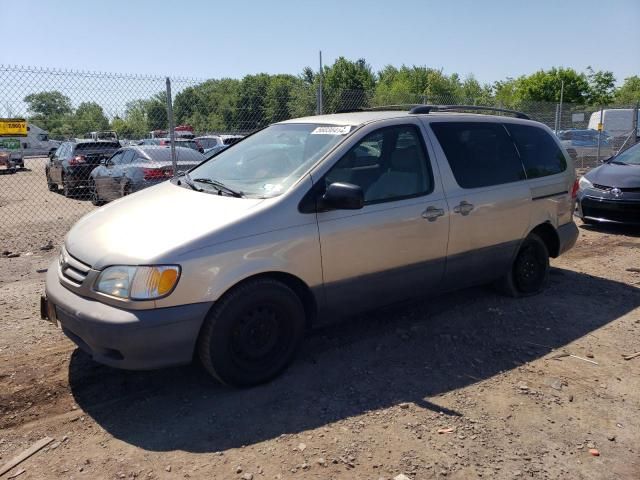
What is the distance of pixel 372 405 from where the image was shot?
11.0 feet

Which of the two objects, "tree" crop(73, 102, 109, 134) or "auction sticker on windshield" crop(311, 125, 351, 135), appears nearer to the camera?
"auction sticker on windshield" crop(311, 125, 351, 135)

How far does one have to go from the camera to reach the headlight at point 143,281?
3043 millimetres

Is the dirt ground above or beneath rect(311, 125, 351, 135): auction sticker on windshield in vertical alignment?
beneath

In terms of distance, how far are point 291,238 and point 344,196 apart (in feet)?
1.44

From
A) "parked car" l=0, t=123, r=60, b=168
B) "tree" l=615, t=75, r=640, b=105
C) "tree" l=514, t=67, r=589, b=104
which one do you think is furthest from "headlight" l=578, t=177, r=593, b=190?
"tree" l=615, t=75, r=640, b=105

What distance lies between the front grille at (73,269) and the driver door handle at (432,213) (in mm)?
2436

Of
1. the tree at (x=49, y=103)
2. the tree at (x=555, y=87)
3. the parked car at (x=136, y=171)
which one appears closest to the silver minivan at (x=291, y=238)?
the tree at (x=49, y=103)

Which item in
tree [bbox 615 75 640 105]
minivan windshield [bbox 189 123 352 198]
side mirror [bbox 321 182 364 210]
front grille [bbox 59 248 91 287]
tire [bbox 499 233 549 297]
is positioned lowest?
tire [bbox 499 233 549 297]

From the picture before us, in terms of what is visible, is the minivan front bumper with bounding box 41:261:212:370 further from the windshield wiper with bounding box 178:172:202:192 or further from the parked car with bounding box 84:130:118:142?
the parked car with bounding box 84:130:118:142

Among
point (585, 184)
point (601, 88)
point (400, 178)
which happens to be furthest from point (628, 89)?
point (400, 178)

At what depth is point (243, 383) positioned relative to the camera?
11.4 feet

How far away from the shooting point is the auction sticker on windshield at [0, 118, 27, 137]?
7.13 meters

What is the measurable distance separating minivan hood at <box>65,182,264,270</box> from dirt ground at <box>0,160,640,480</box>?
970 millimetres

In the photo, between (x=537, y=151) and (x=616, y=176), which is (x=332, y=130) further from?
(x=616, y=176)
